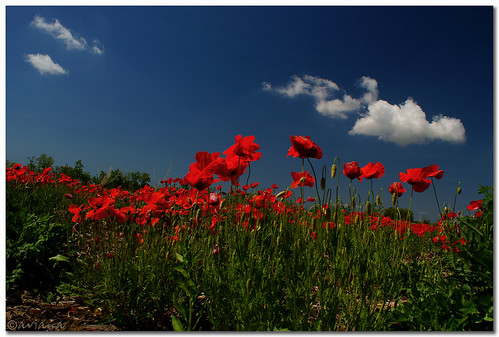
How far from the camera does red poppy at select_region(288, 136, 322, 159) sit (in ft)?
5.77

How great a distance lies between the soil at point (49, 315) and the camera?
1.70 meters

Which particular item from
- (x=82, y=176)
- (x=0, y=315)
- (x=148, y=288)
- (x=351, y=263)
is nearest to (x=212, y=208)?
(x=148, y=288)

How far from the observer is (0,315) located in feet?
5.00

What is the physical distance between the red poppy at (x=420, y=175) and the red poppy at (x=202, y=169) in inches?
55.6

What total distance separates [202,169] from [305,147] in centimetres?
64

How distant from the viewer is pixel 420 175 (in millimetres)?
2148

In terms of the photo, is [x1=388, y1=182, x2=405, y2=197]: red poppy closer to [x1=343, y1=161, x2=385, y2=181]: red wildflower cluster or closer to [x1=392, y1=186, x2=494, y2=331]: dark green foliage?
[x1=343, y1=161, x2=385, y2=181]: red wildflower cluster

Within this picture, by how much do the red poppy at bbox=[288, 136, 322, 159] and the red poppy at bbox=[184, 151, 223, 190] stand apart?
47 cm

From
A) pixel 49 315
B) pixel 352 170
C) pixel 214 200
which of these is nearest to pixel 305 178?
pixel 352 170

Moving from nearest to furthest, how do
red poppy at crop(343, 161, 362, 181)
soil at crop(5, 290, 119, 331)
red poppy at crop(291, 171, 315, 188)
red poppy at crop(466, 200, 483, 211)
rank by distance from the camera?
soil at crop(5, 290, 119, 331) < red poppy at crop(291, 171, 315, 188) < red poppy at crop(343, 161, 362, 181) < red poppy at crop(466, 200, 483, 211)

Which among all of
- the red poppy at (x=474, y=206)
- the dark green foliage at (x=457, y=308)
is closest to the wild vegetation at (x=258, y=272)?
the dark green foliage at (x=457, y=308)

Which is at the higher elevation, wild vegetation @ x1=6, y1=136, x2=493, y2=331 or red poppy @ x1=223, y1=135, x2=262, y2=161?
red poppy @ x1=223, y1=135, x2=262, y2=161

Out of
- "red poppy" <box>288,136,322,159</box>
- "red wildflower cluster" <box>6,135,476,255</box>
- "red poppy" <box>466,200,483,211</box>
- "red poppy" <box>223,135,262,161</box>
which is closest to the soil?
"red wildflower cluster" <box>6,135,476,255</box>
